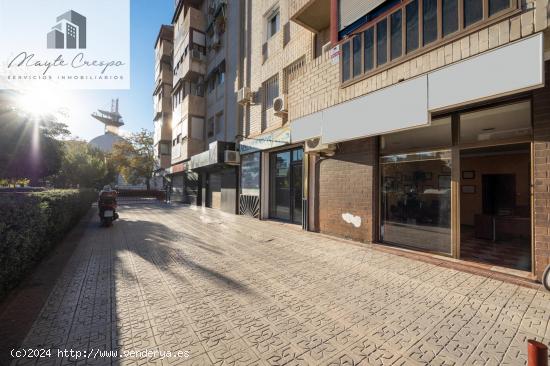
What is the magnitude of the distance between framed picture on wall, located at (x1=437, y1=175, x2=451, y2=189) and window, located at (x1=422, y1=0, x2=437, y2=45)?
9.19ft

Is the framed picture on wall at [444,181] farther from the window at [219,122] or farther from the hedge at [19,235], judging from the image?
the window at [219,122]

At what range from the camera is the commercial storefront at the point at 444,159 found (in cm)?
405

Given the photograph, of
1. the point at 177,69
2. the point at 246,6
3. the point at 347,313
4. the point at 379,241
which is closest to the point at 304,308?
the point at 347,313

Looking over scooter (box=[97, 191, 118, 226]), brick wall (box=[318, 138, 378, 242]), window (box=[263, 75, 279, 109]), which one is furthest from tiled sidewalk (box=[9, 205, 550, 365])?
window (box=[263, 75, 279, 109])

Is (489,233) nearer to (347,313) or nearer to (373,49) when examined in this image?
(373,49)

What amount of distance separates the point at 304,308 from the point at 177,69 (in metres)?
24.3

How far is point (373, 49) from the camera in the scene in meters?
6.04

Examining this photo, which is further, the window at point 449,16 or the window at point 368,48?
the window at point 368,48

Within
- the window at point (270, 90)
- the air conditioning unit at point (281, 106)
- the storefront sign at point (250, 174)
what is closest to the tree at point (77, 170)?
the storefront sign at point (250, 174)

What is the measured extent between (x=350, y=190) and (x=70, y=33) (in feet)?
42.1

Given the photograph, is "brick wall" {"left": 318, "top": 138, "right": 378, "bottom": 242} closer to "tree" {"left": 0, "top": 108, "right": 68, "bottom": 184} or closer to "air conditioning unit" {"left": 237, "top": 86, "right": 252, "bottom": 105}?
"air conditioning unit" {"left": 237, "top": 86, "right": 252, "bottom": 105}

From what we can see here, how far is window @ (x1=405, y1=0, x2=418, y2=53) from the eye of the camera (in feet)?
17.0

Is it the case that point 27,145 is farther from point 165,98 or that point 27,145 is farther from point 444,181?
point 165,98

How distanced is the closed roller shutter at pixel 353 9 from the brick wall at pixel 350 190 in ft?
10.3
